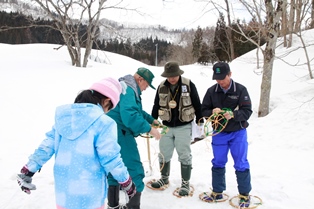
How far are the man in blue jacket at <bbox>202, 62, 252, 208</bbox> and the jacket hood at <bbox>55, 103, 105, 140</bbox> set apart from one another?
1.58 m

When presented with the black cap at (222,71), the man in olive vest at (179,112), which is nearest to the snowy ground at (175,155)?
the man in olive vest at (179,112)

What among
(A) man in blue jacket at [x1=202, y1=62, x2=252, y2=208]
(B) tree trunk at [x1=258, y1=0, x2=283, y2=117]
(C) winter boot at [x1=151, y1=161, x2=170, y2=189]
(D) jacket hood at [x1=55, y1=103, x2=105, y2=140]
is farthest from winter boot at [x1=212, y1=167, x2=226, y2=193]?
(B) tree trunk at [x1=258, y1=0, x2=283, y2=117]

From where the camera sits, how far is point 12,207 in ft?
10.4

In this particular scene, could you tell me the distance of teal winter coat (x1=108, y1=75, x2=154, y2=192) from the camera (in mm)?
2688

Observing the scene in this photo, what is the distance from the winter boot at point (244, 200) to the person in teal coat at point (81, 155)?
5.68ft

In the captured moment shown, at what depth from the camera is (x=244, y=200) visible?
3219mm

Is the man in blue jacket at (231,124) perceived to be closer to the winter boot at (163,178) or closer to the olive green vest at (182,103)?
the olive green vest at (182,103)

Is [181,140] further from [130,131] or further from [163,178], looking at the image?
[130,131]

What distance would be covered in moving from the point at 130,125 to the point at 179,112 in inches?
37.3

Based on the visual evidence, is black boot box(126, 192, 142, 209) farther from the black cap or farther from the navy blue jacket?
the black cap

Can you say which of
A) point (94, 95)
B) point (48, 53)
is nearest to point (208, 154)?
point (94, 95)

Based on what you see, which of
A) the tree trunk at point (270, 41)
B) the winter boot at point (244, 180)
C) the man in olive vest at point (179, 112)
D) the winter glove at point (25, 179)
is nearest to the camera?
the winter glove at point (25, 179)

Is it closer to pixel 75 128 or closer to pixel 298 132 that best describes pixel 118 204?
pixel 75 128

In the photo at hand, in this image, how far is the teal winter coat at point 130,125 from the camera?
2688mm
